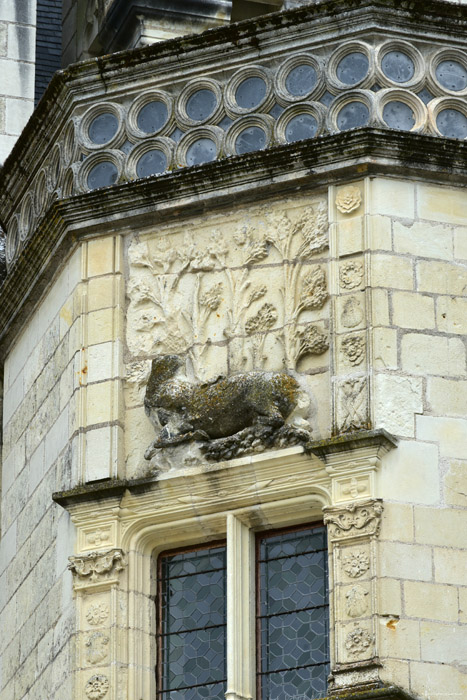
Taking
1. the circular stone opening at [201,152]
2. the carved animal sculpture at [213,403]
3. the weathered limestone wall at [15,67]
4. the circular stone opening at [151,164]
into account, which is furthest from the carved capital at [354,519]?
the weathered limestone wall at [15,67]

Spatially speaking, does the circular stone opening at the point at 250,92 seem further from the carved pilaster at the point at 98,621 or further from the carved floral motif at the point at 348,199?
the carved pilaster at the point at 98,621

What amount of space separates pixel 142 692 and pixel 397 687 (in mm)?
1606

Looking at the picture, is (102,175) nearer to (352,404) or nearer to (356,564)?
(352,404)

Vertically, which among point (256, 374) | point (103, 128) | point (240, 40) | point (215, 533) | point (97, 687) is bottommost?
point (97, 687)

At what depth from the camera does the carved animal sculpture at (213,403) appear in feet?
43.3

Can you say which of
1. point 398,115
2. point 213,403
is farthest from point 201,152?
point 213,403

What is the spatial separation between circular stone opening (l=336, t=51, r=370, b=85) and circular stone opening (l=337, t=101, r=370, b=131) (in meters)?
0.15

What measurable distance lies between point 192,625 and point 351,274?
216cm

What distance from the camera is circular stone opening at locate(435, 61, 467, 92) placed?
544 inches

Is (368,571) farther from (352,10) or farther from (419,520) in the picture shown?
(352,10)

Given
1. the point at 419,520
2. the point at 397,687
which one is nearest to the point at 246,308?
the point at 419,520

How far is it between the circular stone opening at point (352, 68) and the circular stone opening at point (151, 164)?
118cm

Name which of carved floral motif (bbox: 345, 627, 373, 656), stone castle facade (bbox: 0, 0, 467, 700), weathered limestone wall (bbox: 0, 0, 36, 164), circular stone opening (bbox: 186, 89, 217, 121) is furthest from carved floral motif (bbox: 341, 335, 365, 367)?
weathered limestone wall (bbox: 0, 0, 36, 164)

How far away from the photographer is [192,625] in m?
13.3
